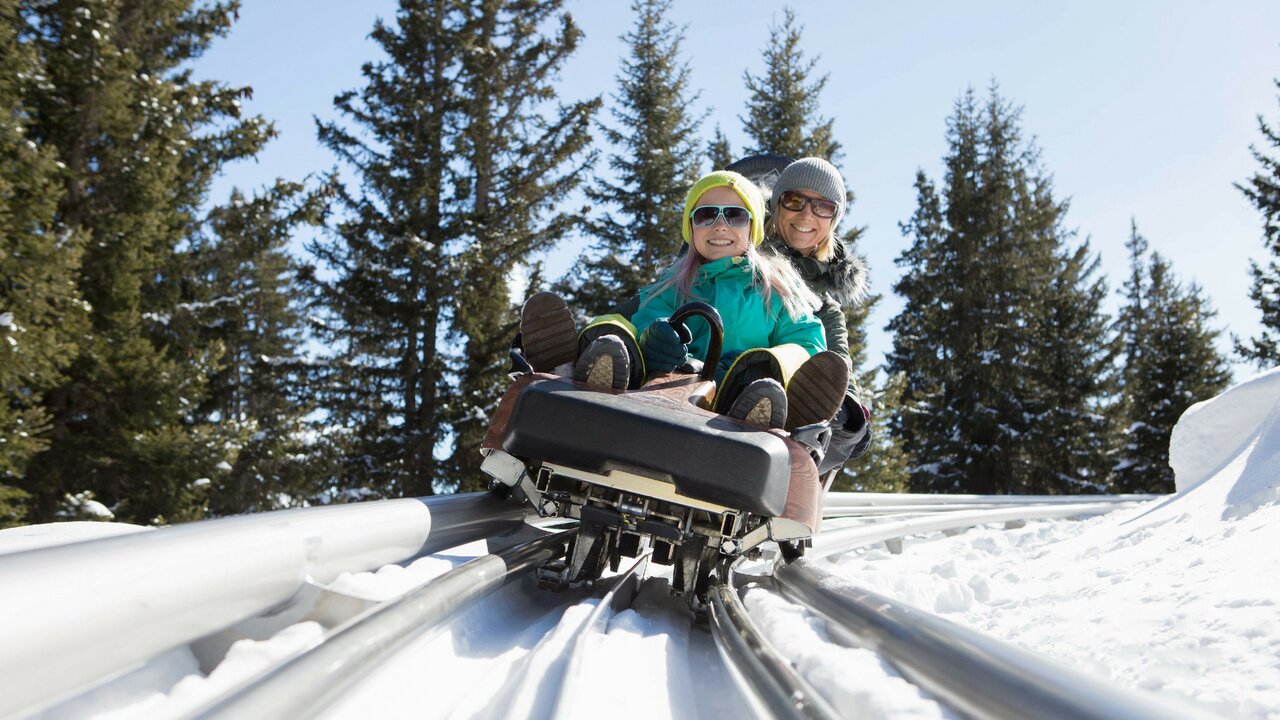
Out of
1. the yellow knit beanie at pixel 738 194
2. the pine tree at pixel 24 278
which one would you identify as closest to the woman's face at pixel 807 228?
the yellow knit beanie at pixel 738 194

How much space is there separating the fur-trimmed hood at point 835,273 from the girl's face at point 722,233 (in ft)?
3.01

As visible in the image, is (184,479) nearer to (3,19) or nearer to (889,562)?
(3,19)

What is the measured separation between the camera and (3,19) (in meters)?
8.72

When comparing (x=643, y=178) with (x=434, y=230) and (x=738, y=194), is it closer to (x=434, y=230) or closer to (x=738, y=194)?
(x=434, y=230)

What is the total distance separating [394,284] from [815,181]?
32.6 ft

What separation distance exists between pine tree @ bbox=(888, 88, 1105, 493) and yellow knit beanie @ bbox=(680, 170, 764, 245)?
63.1 feet

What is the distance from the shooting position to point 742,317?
331 centimetres

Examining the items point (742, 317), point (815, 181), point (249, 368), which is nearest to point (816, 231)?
point (815, 181)

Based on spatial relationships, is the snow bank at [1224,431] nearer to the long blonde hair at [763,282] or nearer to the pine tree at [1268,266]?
the long blonde hair at [763,282]

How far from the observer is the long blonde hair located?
3.33 metres

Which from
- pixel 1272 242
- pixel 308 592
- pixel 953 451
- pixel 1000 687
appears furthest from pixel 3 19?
pixel 1272 242

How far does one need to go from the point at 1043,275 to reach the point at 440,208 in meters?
16.7

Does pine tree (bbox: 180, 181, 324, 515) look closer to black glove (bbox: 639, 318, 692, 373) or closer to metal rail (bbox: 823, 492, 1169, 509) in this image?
metal rail (bbox: 823, 492, 1169, 509)

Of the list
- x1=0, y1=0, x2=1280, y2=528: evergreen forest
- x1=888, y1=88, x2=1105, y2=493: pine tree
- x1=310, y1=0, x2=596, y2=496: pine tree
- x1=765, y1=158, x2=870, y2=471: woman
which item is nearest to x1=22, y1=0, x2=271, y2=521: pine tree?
x1=0, y1=0, x2=1280, y2=528: evergreen forest
